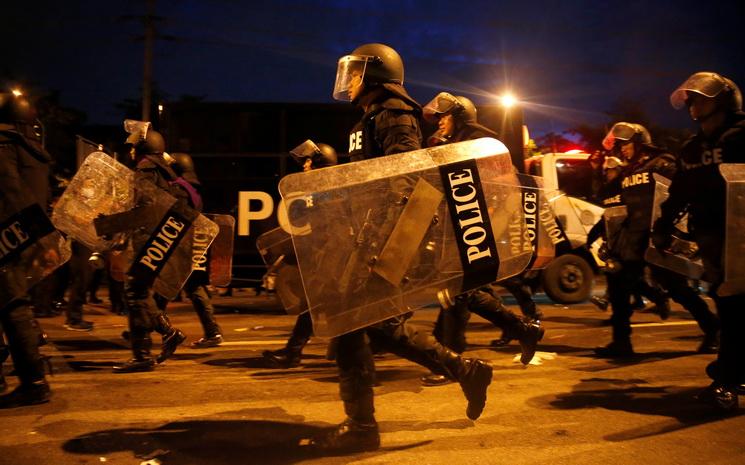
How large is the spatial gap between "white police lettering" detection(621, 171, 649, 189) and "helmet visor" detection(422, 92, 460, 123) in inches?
75.4

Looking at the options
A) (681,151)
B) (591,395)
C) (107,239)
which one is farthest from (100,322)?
(681,151)

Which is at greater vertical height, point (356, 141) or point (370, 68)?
point (370, 68)

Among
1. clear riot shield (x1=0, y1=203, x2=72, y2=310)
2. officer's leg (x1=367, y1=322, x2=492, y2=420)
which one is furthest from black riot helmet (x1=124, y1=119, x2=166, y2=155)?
officer's leg (x1=367, y1=322, x2=492, y2=420)

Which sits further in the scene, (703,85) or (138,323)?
(138,323)

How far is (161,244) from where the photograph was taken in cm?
543

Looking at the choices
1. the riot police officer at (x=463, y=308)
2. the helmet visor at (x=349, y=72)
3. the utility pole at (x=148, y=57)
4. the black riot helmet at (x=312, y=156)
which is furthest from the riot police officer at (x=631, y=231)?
the utility pole at (x=148, y=57)

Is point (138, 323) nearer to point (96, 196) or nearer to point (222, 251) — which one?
point (96, 196)

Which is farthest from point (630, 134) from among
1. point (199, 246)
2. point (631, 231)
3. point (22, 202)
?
point (22, 202)

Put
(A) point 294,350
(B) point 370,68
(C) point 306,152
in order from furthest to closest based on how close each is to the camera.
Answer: (C) point 306,152 < (A) point 294,350 < (B) point 370,68

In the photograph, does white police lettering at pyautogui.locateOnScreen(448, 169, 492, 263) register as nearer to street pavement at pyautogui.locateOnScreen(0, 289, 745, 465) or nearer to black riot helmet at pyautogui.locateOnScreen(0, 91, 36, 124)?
street pavement at pyautogui.locateOnScreen(0, 289, 745, 465)

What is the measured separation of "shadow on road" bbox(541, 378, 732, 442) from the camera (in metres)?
3.94

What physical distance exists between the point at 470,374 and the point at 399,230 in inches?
36.2

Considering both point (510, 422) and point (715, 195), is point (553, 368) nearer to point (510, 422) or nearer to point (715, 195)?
point (510, 422)

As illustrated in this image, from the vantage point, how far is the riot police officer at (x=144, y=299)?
17.9 ft
